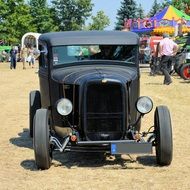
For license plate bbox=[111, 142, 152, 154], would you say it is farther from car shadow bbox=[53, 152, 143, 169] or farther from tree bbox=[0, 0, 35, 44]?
tree bbox=[0, 0, 35, 44]

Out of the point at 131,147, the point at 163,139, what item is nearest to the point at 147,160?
the point at 163,139

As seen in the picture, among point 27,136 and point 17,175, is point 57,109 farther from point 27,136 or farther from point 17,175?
point 27,136

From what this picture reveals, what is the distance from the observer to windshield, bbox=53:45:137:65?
26.5 ft

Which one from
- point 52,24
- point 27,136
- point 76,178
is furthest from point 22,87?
point 52,24

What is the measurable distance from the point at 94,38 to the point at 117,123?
4.91ft

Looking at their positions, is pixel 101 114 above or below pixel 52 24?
above

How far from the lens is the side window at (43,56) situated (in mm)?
8414

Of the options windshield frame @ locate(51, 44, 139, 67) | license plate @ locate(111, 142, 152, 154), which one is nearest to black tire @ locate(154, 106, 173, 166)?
license plate @ locate(111, 142, 152, 154)

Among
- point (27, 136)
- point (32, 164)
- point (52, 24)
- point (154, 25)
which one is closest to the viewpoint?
point (32, 164)

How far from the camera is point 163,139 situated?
7.13 metres

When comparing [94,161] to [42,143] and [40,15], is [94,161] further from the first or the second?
[40,15]

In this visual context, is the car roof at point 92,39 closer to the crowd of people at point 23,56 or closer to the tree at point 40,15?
the crowd of people at point 23,56

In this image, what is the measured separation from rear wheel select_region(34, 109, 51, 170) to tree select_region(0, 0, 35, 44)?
5676 centimetres

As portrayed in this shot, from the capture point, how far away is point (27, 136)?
981 centimetres
